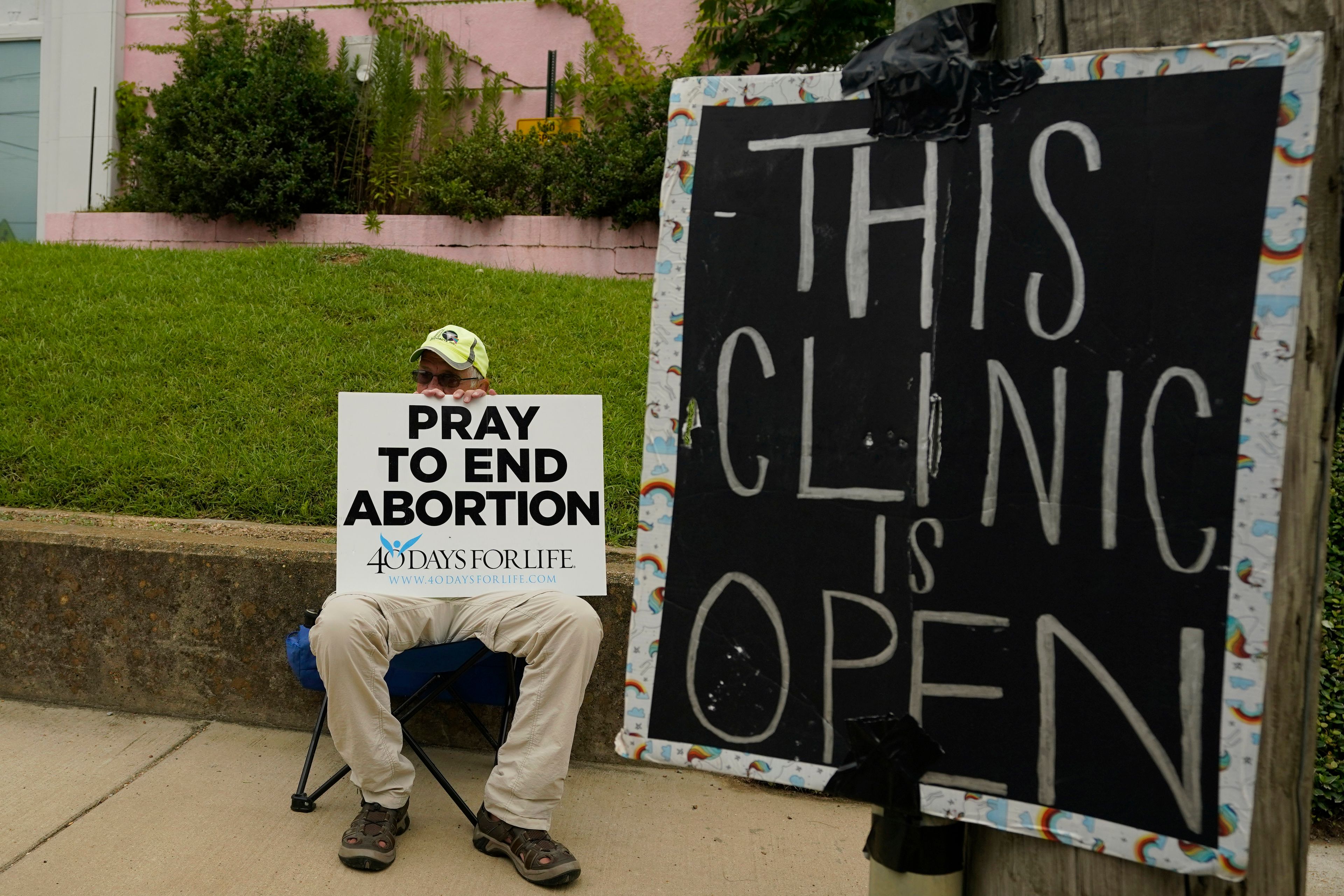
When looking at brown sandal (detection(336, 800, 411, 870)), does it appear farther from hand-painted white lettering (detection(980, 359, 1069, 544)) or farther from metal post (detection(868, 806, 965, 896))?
hand-painted white lettering (detection(980, 359, 1069, 544))

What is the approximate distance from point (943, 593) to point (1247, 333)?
0.51 metres

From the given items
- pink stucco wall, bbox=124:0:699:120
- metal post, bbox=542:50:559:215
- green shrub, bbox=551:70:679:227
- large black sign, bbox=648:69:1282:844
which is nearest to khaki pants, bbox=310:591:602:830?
large black sign, bbox=648:69:1282:844

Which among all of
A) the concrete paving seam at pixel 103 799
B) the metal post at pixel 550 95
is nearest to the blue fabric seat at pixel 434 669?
the concrete paving seam at pixel 103 799

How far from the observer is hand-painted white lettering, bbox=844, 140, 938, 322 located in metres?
1.47

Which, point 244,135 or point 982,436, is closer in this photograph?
point 982,436

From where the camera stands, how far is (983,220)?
145cm

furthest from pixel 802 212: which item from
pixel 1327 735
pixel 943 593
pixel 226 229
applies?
pixel 226 229

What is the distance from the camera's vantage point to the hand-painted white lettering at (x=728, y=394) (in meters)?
1.54

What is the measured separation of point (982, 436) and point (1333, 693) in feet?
9.64

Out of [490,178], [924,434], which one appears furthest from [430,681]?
[490,178]

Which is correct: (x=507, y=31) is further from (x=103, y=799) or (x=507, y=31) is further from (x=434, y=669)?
(x=103, y=799)

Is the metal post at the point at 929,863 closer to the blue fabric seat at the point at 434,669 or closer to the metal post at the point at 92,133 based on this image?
the blue fabric seat at the point at 434,669

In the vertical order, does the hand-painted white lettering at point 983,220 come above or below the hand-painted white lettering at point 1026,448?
above

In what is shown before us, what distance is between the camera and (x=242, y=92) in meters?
9.64
